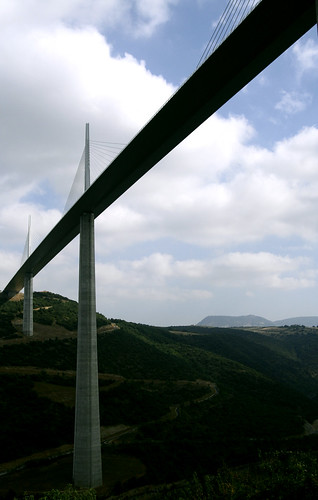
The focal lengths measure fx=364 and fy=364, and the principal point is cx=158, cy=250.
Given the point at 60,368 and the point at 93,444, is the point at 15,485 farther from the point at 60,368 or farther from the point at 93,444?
the point at 60,368

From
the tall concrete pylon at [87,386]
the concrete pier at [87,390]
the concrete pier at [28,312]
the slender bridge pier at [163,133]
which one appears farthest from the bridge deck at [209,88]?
the concrete pier at [28,312]

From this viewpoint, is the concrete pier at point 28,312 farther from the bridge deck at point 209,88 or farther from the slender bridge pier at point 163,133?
the bridge deck at point 209,88

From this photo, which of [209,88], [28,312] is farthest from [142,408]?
[209,88]

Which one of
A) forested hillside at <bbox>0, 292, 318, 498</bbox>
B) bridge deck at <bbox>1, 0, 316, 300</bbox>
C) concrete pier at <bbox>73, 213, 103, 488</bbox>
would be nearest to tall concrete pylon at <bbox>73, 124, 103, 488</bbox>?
concrete pier at <bbox>73, 213, 103, 488</bbox>

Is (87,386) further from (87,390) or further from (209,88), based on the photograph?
(209,88)

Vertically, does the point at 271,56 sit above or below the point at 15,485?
above

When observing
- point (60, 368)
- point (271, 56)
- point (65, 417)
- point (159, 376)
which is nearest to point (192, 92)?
point (271, 56)
